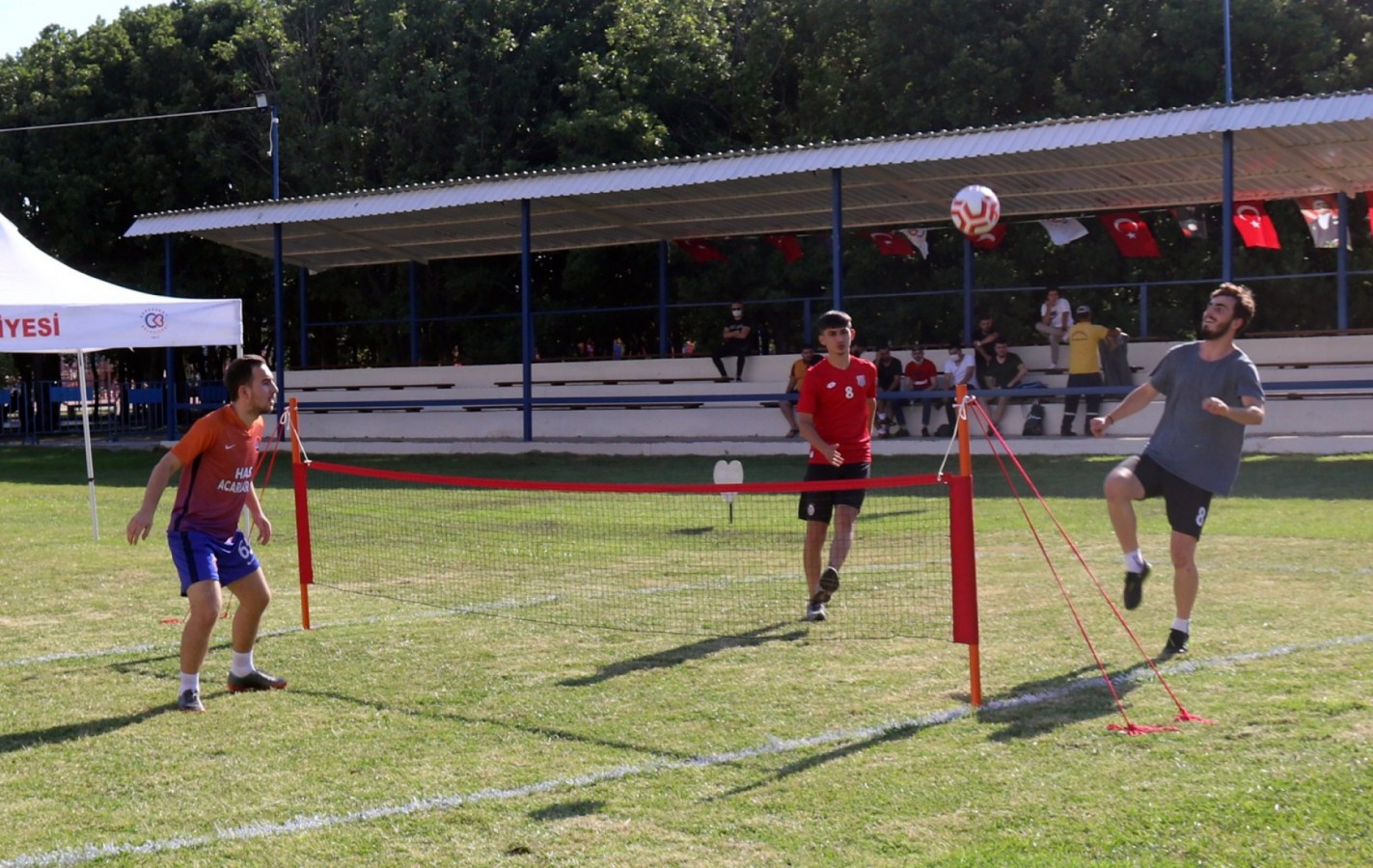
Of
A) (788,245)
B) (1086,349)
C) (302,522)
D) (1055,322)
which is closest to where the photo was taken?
(302,522)

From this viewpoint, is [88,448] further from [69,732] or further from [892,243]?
[892,243]

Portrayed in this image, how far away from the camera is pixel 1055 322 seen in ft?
78.3

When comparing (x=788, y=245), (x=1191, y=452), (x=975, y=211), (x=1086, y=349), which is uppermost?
(x=788, y=245)

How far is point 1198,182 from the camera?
24.3 meters

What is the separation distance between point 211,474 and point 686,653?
9.13ft

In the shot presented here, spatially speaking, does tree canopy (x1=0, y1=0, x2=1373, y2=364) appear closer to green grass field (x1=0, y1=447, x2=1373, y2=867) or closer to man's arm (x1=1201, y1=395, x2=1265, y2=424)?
green grass field (x1=0, y1=447, x2=1373, y2=867)

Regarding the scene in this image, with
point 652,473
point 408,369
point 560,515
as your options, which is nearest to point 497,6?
point 408,369

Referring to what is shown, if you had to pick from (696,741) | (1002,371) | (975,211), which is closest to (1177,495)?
(696,741)

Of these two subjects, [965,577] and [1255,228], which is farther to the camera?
[1255,228]

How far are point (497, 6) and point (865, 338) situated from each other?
13170 mm

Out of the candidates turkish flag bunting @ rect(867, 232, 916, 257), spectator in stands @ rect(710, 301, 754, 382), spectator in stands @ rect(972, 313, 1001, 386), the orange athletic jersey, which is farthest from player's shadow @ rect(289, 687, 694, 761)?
turkish flag bunting @ rect(867, 232, 916, 257)

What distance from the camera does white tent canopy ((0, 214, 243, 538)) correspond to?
14.8m

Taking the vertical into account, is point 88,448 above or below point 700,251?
below

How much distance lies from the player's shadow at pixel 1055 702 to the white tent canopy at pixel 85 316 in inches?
408
